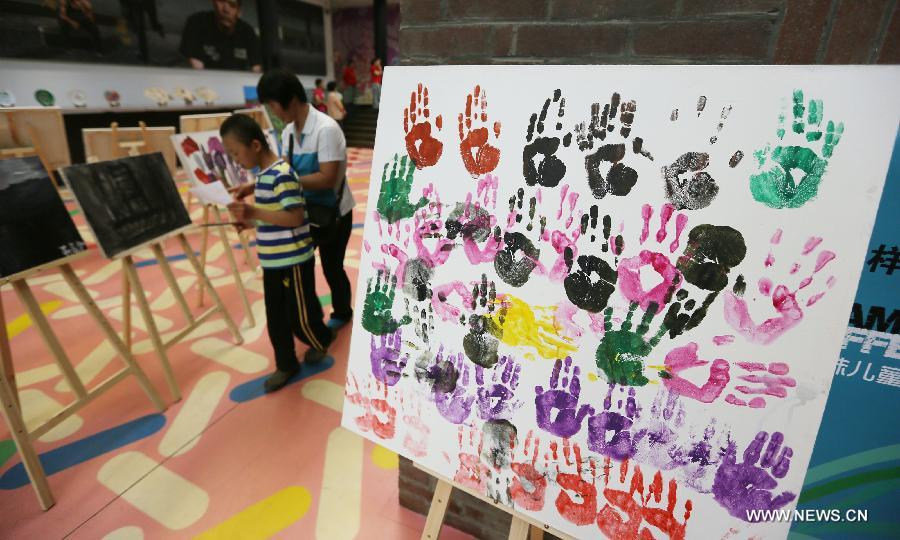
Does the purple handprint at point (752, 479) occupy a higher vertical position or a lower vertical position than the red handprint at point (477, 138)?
lower

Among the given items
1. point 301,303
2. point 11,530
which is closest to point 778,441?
point 301,303

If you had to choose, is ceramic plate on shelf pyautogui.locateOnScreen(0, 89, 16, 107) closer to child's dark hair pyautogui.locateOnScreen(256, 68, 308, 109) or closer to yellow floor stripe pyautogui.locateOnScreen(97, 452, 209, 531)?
child's dark hair pyautogui.locateOnScreen(256, 68, 308, 109)

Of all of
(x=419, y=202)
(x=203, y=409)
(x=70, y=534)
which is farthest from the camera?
(x=203, y=409)

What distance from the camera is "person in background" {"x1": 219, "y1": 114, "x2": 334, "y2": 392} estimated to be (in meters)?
1.72

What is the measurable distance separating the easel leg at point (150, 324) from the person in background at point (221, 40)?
7.57 metres

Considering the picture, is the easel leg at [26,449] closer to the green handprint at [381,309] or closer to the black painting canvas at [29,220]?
the black painting canvas at [29,220]

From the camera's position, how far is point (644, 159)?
2.40 ft

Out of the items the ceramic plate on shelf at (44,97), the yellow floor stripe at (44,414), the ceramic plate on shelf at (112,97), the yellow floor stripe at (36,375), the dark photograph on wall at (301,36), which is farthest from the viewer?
the dark photograph on wall at (301,36)

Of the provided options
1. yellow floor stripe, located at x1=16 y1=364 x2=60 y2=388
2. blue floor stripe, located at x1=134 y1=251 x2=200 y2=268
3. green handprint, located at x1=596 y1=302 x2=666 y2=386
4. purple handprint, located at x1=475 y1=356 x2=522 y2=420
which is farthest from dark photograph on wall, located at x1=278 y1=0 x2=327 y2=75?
green handprint, located at x1=596 y1=302 x2=666 y2=386

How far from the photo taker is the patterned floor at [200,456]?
146cm

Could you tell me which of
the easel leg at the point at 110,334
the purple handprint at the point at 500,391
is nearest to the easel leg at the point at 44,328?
the easel leg at the point at 110,334

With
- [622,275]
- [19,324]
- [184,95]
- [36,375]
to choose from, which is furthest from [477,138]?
[184,95]

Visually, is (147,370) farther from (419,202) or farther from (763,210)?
(763,210)

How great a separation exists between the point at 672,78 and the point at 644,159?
0.14 m
